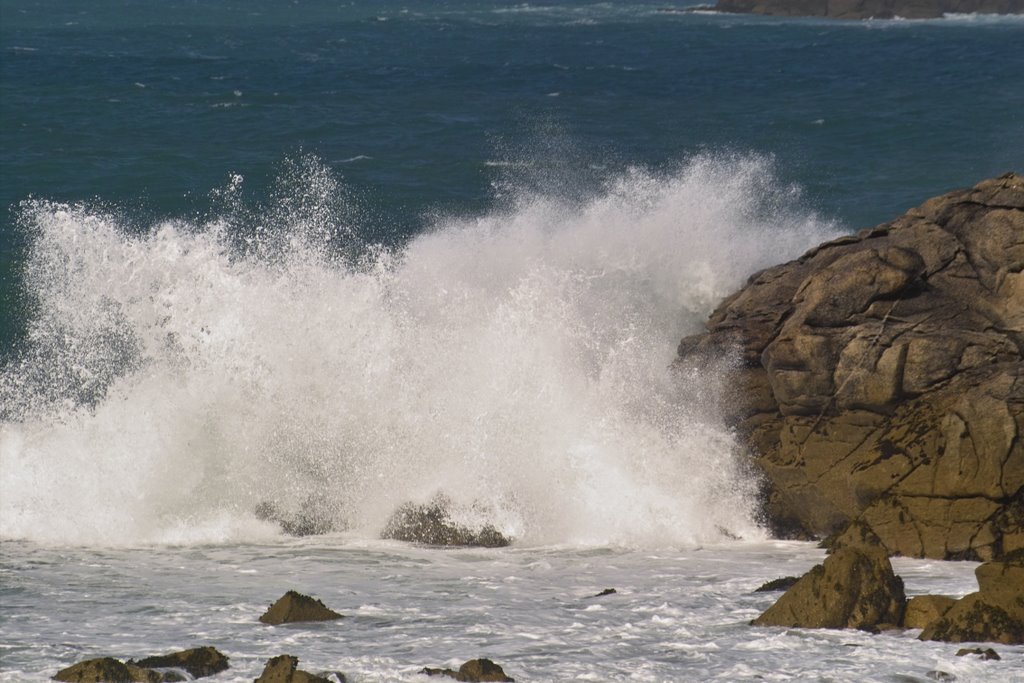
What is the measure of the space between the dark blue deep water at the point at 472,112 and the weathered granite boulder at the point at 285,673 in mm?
12829

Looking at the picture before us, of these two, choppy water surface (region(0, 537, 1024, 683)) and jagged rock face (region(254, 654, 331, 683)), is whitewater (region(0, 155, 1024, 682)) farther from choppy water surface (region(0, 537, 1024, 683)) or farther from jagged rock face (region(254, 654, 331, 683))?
jagged rock face (region(254, 654, 331, 683))

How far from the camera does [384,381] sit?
16844mm

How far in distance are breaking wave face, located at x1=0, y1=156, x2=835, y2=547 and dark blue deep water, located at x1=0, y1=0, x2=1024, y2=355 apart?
463 centimetres

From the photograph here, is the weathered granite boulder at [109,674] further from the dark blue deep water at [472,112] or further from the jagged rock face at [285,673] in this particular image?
the dark blue deep water at [472,112]

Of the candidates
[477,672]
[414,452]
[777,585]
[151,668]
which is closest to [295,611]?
[151,668]

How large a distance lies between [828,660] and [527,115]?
1309 inches

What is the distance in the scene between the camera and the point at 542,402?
1628 centimetres

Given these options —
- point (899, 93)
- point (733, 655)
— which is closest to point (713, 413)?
point (733, 655)

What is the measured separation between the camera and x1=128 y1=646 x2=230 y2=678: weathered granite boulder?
10352 millimetres

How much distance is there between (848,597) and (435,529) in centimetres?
510

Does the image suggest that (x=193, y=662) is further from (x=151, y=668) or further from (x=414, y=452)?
(x=414, y=452)

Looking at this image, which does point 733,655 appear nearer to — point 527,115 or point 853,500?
point 853,500

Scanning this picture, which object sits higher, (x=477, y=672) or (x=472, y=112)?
(x=472, y=112)

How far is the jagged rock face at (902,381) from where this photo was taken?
518 inches
